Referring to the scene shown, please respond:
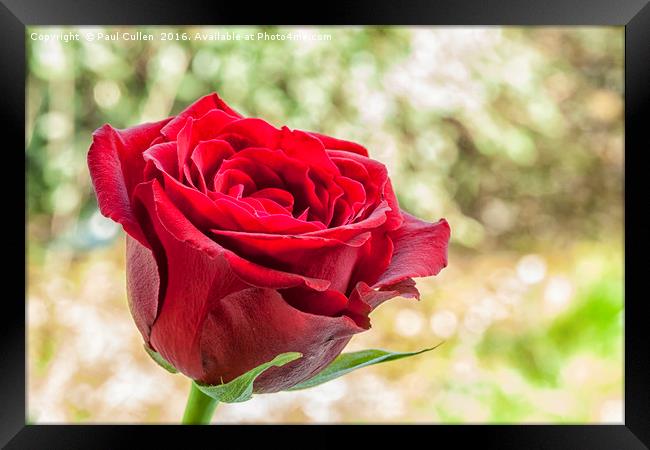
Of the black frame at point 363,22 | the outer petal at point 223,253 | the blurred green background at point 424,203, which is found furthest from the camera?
the blurred green background at point 424,203

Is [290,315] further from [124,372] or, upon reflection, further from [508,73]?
[508,73]

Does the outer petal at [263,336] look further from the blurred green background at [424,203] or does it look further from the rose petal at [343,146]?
the blurred green background at [424,203]

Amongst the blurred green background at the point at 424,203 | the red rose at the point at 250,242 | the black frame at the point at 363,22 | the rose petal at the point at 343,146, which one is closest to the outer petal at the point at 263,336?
the red rose at the point at 250,242

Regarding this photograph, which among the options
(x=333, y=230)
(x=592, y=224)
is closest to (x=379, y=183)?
(x=333, y=230)

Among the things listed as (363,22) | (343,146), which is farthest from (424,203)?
(343,146)

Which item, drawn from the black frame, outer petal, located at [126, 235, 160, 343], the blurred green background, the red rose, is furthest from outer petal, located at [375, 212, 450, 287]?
the blurred green background

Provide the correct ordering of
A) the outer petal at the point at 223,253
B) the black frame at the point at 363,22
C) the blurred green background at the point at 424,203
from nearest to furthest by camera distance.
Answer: the outer petal at the point at 223,253, the black frame at the point at 363,22, the blurred green background at the point at 424,203

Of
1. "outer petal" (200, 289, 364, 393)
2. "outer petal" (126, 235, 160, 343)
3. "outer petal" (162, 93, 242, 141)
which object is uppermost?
"outer petal" (162, 93, 242, 141)

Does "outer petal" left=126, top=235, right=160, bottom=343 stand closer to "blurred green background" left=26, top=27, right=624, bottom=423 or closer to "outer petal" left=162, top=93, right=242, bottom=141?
"outer petal" left=162, top=93, right=242, bottom=141

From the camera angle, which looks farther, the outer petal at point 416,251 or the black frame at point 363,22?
the black frame at point 363,22
